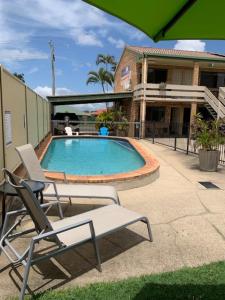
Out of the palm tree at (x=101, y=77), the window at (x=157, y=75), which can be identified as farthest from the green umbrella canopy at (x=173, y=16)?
the palm tree at (x=101, y=77)

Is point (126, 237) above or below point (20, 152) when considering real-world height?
below

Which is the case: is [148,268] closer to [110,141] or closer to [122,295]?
[122,295]

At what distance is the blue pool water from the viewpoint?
11.7 metres

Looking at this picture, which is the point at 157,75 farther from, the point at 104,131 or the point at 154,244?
the point at 154,244

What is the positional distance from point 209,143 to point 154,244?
6.27m

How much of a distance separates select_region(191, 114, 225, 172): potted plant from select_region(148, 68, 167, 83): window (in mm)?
15760

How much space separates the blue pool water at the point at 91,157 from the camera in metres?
11.7

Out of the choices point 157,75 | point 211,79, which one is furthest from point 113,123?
point 211,79

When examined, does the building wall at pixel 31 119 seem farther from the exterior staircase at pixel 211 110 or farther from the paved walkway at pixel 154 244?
the exterior staircase at pixel 211 110

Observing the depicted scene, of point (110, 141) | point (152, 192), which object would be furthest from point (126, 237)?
point (110, 141)

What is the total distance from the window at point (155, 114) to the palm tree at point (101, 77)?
1513cm

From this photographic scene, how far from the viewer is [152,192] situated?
694 cm

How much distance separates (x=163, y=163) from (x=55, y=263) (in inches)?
308

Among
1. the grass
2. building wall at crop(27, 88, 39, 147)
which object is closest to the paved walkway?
the grass
